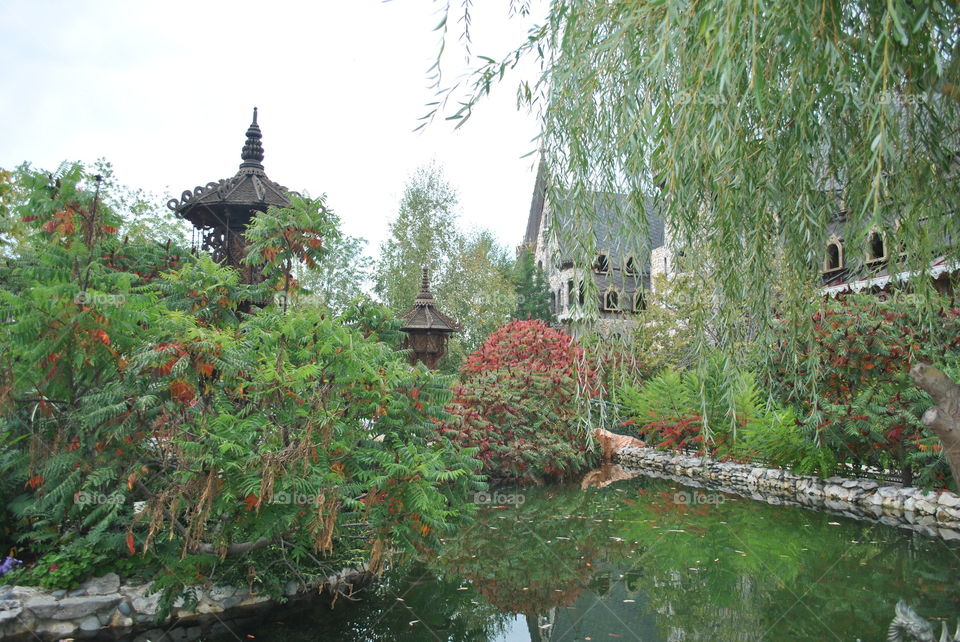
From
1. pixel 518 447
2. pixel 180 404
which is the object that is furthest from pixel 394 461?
pixel 518 447

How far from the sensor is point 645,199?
9.54 feet

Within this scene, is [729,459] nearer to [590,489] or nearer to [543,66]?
[590,489]

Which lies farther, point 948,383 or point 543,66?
point 543,66

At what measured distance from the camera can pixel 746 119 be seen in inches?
108

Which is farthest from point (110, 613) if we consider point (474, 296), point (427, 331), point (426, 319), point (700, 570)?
point (474, 296)

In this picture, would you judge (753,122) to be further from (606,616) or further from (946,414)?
(606,616)

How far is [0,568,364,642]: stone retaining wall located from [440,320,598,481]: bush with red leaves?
5.36 metres

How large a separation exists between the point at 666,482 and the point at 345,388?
8.32 meters

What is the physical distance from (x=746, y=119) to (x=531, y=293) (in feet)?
80.4

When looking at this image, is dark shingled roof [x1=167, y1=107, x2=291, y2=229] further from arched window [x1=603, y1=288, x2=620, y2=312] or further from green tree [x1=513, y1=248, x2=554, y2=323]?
green tree [x1=513, y1=248, x2=554, y2=323]

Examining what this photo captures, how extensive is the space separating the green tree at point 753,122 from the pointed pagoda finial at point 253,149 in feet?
17.2

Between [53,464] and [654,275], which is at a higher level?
[654,275]

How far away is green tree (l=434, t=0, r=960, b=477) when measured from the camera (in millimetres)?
2273

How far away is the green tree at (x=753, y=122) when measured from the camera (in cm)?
227
